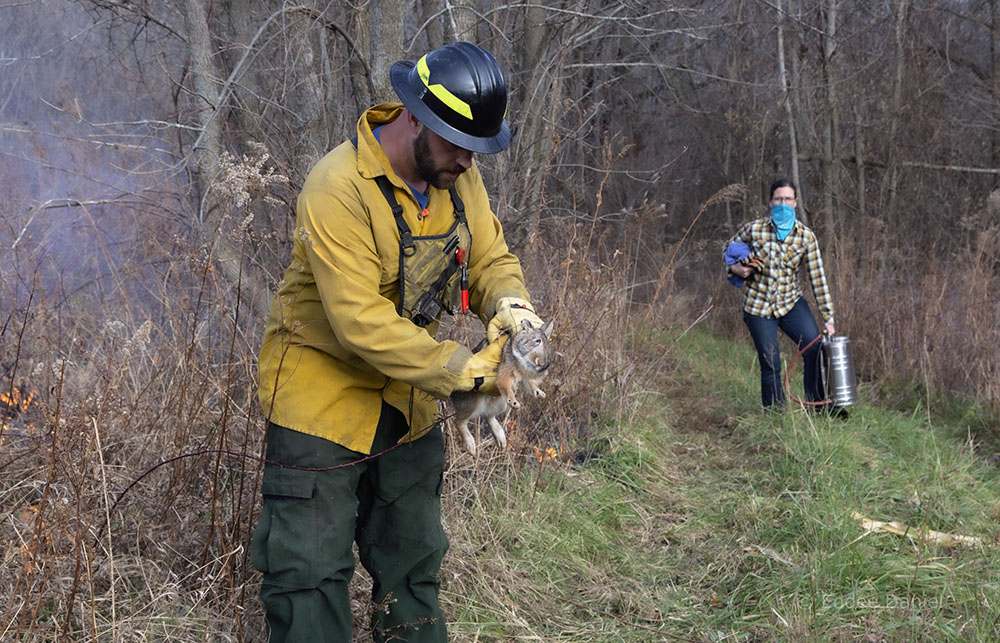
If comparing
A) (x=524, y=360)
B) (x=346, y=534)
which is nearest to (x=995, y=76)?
(x=524, y=360)

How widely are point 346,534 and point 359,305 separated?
Result: 30.8 inches

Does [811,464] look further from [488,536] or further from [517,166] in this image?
[517,166]

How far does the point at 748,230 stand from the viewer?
250 inches

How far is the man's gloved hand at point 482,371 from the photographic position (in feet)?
Result: 7.55

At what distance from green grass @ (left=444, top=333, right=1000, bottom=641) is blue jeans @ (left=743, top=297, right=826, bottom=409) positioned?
0.48m

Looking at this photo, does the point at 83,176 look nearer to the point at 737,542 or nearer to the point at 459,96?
the point at 459,96

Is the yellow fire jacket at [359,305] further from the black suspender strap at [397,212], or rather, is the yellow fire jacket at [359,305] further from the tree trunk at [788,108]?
the tree trunk at [788,108]

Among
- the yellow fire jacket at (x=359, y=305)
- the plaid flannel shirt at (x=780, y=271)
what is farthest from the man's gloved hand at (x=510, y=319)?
the plaid flannel shirt at (x=780, y=271)

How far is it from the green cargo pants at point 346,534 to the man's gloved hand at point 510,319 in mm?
506

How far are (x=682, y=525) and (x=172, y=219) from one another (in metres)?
4.55

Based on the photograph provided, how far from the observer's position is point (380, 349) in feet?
7.37

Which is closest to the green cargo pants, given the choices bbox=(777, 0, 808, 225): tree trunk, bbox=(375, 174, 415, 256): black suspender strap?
bbox=(375, 174, 415, 256): black suspender strap

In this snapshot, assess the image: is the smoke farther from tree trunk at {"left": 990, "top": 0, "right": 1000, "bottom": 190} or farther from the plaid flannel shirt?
tree trunk at {"left": 990, "top": 0, "right": 1000, "bottom": 190}

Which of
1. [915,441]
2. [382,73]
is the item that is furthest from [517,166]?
[915,441]
